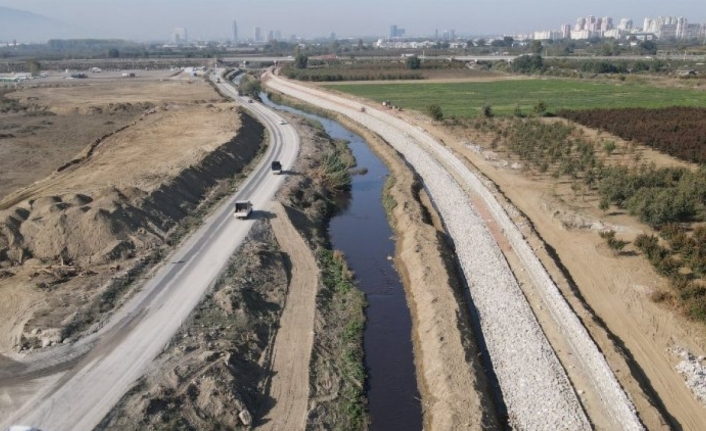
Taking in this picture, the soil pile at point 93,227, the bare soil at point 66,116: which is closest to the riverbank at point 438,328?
the soil pile at point 93,227

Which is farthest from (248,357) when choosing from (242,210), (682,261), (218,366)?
(682,261)

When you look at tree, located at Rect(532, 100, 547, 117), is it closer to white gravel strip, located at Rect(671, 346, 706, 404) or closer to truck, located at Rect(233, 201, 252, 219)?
truck, located at Rect(233, 201, 252, 219)

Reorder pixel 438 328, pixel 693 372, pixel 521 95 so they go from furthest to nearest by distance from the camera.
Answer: pixel 521 95
pixel 438 328
pixel 693 372

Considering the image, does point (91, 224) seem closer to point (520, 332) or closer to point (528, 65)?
point (520, 332)

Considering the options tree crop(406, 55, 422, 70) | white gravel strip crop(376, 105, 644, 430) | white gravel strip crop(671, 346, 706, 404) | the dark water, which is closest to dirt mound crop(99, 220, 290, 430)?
the dark water

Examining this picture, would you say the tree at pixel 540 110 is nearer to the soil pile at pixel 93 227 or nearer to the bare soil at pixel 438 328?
the bare soil at pixel 438 328

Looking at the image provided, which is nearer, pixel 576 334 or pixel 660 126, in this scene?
pixel 576 334

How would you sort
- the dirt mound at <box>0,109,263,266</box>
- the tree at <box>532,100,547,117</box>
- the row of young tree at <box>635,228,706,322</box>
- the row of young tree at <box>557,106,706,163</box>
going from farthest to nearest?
the tree at <box>532,100,547,117</box> < the row of young tree at <box>557,106,706,163</box> < the dirt mound at <box>0,109,263,266</box> < the row of young tree at <box>635,228,706,322</box>
